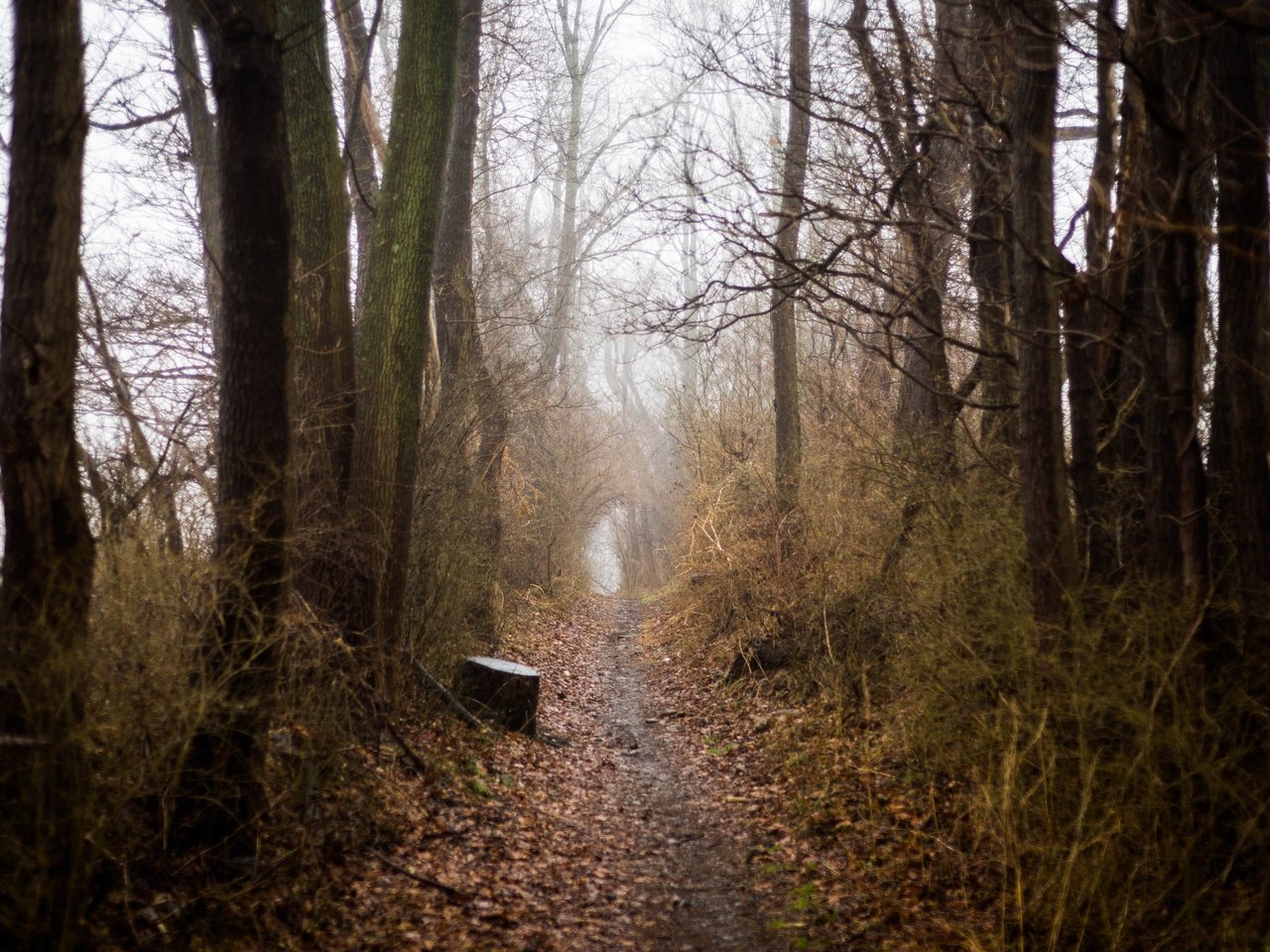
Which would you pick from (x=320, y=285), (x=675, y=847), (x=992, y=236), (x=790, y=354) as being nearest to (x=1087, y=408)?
(x=992, y=236)

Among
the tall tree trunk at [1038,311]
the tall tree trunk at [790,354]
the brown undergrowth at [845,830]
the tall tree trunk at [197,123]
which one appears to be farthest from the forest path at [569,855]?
Result: the tall tree trunk at [197,123]

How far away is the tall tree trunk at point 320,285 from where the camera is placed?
7320mm

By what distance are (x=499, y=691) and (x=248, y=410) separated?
4521mm

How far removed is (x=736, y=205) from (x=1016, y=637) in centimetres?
409

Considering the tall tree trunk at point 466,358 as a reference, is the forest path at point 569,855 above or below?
below

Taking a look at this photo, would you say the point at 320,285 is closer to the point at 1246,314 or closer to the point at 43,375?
the point at 43,375

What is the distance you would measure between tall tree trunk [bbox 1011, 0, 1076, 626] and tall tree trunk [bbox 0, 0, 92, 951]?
193 inches

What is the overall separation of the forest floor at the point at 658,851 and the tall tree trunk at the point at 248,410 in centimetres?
87

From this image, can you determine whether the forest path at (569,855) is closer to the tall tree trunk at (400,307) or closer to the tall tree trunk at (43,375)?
the tall tree trunk at (400,307)

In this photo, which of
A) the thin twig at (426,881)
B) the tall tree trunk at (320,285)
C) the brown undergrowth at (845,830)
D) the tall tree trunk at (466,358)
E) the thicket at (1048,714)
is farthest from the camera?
the tall tree trunk at (466,358)

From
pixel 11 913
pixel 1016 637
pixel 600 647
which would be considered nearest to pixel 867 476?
pixel 1016 637

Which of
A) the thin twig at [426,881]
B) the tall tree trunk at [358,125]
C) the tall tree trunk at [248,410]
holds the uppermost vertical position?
the tall tree trunk at [358,125]

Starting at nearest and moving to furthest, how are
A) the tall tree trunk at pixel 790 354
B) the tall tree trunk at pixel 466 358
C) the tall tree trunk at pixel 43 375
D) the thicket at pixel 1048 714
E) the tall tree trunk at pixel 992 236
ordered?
1. the tall tree trunk at pixel 43 375
2. the thicket at pixel 1048 714
3. the tall tree trunk at pixel 992 236
4. the tall tree trunk at pixel 466 358
5. the tall tree trunk at pixel 790 354

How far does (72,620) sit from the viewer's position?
4066 millimetres
